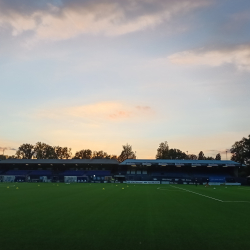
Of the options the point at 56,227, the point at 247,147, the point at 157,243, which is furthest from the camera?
the point at 247,147

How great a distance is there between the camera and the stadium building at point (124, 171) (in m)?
75.5

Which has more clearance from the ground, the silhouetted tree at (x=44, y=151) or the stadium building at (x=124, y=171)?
the silhouetted tree at (x=44, y=151)

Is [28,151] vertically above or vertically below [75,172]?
above

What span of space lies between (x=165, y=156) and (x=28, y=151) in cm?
7546

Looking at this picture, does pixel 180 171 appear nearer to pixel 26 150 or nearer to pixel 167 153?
pixel 167 153

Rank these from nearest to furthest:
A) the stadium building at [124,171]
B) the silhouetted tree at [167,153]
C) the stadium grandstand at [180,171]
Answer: the stadium grandstand at [180,171], the stadium building at [124,171], the silhouetted tree at [167,153]

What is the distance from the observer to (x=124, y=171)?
88.8 metres

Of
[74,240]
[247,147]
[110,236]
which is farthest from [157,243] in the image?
[247,147]

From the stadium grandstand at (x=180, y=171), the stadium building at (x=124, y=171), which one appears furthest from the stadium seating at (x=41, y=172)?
the stadium grandstand at (x=180, y=171)

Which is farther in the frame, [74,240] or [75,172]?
[75,172]

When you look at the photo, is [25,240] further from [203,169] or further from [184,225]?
[203,169]

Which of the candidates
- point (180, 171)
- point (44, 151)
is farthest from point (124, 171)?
point (44, 151)

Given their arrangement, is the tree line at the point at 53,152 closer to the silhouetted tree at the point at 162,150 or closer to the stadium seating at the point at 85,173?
the silhouetted tree at the point at 162,150

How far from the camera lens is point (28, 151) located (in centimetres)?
15775
